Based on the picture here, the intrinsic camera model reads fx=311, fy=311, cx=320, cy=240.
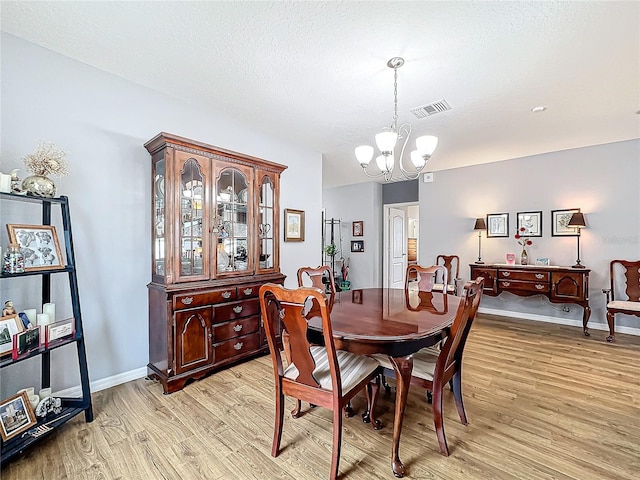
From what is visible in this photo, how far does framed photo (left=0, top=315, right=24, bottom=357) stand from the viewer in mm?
1697

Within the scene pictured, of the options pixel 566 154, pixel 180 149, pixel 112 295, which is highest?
pixel 566 154

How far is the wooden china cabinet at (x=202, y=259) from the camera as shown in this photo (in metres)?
2.58

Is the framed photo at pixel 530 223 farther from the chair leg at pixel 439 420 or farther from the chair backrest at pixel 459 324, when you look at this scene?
the chair leg at pixel 439 420

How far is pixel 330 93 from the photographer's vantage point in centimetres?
290

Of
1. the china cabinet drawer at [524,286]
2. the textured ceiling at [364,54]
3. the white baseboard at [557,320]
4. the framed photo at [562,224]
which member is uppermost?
the textured ceiling at [364,54]

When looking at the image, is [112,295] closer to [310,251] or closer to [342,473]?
[342,473]

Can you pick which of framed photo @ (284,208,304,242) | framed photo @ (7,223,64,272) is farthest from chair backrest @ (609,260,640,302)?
framed photo @ (7,223,64,272)

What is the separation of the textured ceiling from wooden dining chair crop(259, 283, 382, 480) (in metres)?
1.72

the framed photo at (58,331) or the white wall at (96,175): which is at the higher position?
the white wall at (96,175)

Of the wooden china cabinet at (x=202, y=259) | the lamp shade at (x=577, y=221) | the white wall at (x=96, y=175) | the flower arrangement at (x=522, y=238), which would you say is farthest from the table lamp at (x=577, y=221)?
the white wall at (x=96, y=175)

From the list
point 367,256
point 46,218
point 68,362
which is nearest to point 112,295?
point 68,362

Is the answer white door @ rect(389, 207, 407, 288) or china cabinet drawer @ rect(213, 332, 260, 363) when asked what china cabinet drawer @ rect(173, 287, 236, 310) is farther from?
white door @ rect(389, 207, 407, 288)

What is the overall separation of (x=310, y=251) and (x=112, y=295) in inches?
99.3

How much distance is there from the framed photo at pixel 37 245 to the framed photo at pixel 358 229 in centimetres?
570
